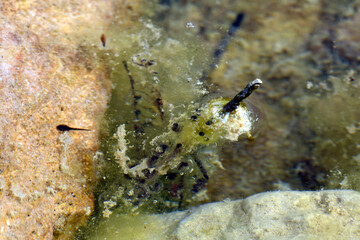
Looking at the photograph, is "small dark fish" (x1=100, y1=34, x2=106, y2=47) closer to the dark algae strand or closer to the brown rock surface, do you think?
the brown rock surface

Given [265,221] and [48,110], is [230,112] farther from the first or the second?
[48,110]

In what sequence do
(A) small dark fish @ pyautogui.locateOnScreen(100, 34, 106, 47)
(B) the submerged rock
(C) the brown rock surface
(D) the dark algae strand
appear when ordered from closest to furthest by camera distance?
(B) the submerged rock < (C) the brown rock surface < (D) the dark algae strand < (A) small dark fish @ pyautogui.locateOnScreen(100, 34, 106, 47)

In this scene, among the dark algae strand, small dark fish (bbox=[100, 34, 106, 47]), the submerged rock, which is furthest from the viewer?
small dark fish (bbox=[100, 34, 106, 47])

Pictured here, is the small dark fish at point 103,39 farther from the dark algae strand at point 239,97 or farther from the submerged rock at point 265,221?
the submerged rock at point 265,221

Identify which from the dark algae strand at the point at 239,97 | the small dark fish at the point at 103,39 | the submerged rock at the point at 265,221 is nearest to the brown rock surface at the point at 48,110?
the small dark fish at the point at 103,39

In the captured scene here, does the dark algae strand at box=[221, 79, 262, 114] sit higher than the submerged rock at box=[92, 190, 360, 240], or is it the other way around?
the dark algae strand at box=[221, 79, 262, 114]

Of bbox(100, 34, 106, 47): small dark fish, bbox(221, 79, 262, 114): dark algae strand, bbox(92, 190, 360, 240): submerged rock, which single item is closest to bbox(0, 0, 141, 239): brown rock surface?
bbox(100, 34, 106, 47): small dark fish
